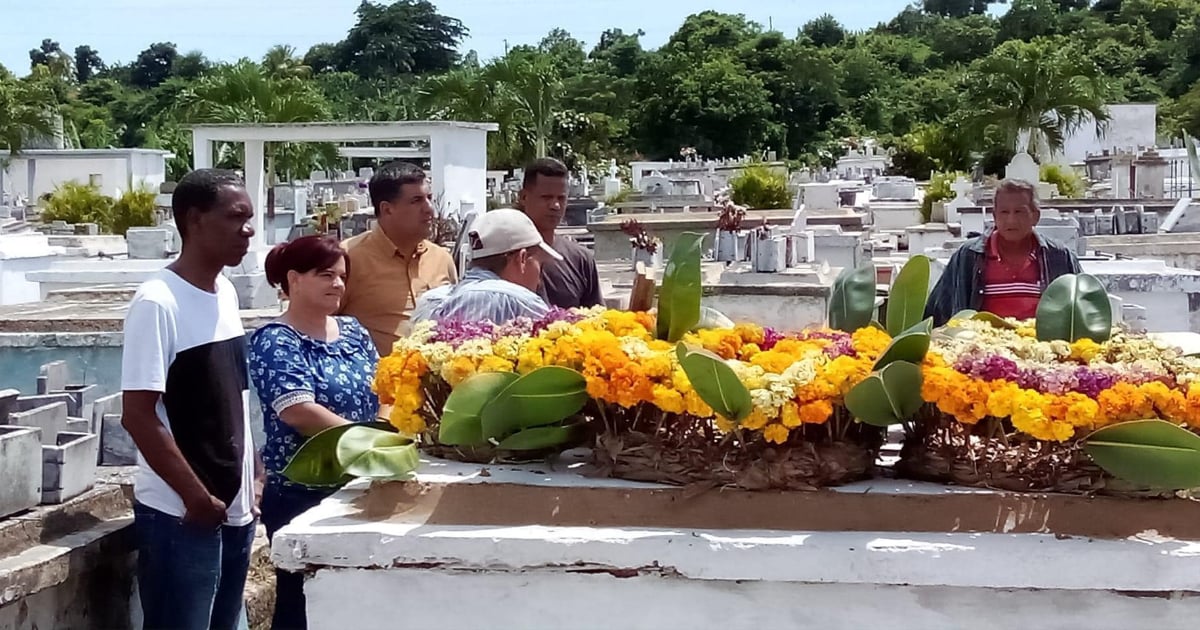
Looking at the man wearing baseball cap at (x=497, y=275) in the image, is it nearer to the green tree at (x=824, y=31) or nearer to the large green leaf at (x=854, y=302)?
the large green leaf at (x=854, y=302)

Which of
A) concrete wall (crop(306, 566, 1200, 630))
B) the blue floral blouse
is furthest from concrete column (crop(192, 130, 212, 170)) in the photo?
concrete wall (crop(306, 566, 1200, 630))

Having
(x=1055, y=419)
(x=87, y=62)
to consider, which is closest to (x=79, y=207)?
(x=1055, y=419)

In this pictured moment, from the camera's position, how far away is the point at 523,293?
3.00 meters

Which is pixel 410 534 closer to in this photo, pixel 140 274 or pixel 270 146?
pixel 140 274

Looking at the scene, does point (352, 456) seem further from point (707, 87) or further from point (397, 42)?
point (397, 42)

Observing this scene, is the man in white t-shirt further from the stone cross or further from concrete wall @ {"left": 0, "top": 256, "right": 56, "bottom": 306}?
the stone cross

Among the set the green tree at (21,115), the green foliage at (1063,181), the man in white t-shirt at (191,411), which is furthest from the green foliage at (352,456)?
the green tree at (21,115)

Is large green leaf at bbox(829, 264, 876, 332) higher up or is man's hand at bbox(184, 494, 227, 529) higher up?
large green leaf at bbox(829, 264, 876, 332)

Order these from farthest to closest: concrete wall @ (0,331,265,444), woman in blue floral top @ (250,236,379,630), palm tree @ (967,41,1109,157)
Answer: palm tree @ (967,41,1109,157), concrete wall @ (0,331,265,444), woman in blue floral top @ (250,236,379,630)

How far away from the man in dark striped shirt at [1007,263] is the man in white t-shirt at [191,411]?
252cm

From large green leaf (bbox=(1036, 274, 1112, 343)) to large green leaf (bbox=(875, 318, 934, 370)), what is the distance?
0.54m

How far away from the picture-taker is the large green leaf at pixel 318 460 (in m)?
2.36

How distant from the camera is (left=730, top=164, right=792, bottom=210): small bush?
2250cm

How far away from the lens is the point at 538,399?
228cm
